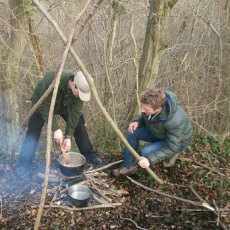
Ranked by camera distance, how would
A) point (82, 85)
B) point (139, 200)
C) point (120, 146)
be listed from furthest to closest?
point (120, 146) → point (139, 200) → point (82, 85)

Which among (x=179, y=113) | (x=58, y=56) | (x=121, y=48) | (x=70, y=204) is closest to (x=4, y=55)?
(x=58, y=56)

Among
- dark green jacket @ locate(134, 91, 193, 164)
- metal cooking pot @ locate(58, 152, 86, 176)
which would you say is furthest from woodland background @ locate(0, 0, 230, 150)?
metal cooking pot @ locate(58, 152, 86, 176)

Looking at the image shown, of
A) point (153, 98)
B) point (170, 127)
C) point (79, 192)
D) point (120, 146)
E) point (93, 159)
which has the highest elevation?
point (153, 98)

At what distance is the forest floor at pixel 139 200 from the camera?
3.05m

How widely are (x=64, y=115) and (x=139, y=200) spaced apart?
68.8 inches

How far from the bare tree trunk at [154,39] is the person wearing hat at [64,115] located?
1.38 meters

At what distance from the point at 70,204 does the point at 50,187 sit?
1.54ft

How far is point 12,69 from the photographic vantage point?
17.2ft

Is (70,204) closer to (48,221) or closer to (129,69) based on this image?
(48,221)

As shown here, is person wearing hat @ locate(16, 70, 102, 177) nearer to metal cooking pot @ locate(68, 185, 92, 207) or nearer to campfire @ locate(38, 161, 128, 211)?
campfire @ locate(38, 161, 128, 211)

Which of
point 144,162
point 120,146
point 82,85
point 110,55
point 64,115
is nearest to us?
point 144,162

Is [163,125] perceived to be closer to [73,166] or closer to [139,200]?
[139,200]

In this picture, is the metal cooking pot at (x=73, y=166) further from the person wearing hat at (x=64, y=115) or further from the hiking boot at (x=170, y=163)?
the hiking boot at (x=170, y=163)

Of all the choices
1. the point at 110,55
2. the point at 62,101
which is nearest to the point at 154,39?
the point at 110,55
